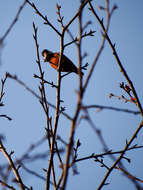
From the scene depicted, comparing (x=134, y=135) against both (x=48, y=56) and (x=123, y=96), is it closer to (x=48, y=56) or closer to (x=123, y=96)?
(x=123, y=96)

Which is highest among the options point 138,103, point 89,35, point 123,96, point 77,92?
point 89,35

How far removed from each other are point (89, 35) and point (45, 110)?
1.34m

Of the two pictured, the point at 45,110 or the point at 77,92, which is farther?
the point at 45,110

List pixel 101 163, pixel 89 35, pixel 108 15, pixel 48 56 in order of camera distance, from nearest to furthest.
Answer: pixel 108 15 → pixel 101 163 → pixel 89 35 → pixel 48 56

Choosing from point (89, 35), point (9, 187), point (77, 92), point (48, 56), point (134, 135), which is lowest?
point (9, 187)

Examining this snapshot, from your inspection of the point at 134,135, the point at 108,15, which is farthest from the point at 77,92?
the point at 134,135

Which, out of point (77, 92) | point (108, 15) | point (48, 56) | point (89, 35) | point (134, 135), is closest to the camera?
point (77, 92)

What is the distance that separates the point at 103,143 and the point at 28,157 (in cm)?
82

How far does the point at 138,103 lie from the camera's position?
2146 millimetres

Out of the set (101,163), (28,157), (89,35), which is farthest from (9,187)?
(89,35)

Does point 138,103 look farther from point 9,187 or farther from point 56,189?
point 9,187

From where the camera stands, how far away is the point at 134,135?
1.99 meters

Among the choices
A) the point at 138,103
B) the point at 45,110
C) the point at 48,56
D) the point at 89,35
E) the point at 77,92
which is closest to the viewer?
the point at 77,92

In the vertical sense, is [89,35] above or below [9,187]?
above
